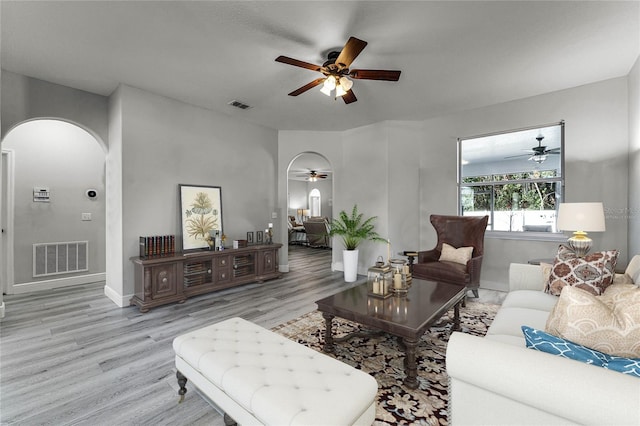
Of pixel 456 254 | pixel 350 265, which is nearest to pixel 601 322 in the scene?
pixel 456 254

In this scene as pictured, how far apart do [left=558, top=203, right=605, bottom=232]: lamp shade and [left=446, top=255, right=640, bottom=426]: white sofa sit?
254cm

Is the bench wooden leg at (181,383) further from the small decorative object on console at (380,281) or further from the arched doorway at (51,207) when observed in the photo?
the arched doorway at (51,207)

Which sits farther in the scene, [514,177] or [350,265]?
[350,265]

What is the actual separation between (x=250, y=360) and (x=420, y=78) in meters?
3.61

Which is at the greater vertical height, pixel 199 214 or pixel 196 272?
pixel 199 214

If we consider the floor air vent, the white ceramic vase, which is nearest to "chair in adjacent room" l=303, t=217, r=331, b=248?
the white ceramic vase

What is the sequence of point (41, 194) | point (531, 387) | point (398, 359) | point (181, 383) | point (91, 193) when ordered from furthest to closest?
point (91, 193) → point (41, 194) → point (398, 359) → point (181, 383) → point (531, 387)

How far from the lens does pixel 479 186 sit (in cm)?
486

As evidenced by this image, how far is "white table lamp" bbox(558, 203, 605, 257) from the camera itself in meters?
2.85

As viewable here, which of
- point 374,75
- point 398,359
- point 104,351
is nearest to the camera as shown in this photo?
point 398,359

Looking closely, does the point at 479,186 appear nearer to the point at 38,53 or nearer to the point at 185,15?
the point at 185,15

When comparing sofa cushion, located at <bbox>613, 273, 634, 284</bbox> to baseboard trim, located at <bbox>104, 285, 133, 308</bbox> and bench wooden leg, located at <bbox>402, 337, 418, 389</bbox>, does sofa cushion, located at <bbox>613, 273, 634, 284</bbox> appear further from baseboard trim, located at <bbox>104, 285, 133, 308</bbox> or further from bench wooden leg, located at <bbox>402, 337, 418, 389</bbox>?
baseboard trim, located at <bbox>104, 285, 133, 308</bbox>

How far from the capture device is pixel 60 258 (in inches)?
181

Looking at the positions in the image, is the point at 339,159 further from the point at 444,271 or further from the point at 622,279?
the point at 622,279
